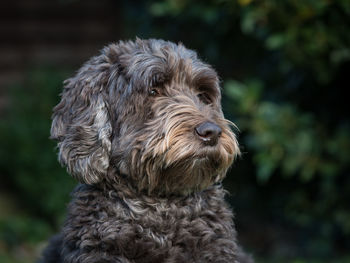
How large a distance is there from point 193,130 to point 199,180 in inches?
14.5

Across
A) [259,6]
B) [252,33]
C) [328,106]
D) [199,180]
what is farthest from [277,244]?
[199,180]

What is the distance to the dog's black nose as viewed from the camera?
13.6 feet

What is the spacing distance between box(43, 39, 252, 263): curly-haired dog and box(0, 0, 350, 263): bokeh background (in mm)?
2056

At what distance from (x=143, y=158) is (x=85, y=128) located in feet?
1.51

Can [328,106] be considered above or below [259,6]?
below

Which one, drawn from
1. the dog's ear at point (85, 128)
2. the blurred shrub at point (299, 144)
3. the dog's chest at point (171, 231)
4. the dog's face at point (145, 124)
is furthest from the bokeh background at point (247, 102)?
the dog's chest at point (171, 231)

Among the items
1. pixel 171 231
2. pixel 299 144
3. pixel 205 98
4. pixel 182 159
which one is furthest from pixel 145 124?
pixel 299 144

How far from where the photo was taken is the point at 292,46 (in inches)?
260

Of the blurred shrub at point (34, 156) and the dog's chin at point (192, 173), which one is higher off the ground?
the dog's chin at point (192, 173)

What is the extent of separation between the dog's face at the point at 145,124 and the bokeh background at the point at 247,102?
1.91 metres

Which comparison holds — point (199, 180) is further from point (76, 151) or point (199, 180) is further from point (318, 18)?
point (318, 18)

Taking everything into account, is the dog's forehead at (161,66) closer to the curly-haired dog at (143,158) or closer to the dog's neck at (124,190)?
the curly-haired dog at (143,158)

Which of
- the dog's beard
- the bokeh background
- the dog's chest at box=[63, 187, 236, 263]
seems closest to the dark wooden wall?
the bokeh background

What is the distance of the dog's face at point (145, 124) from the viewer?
4.18m
